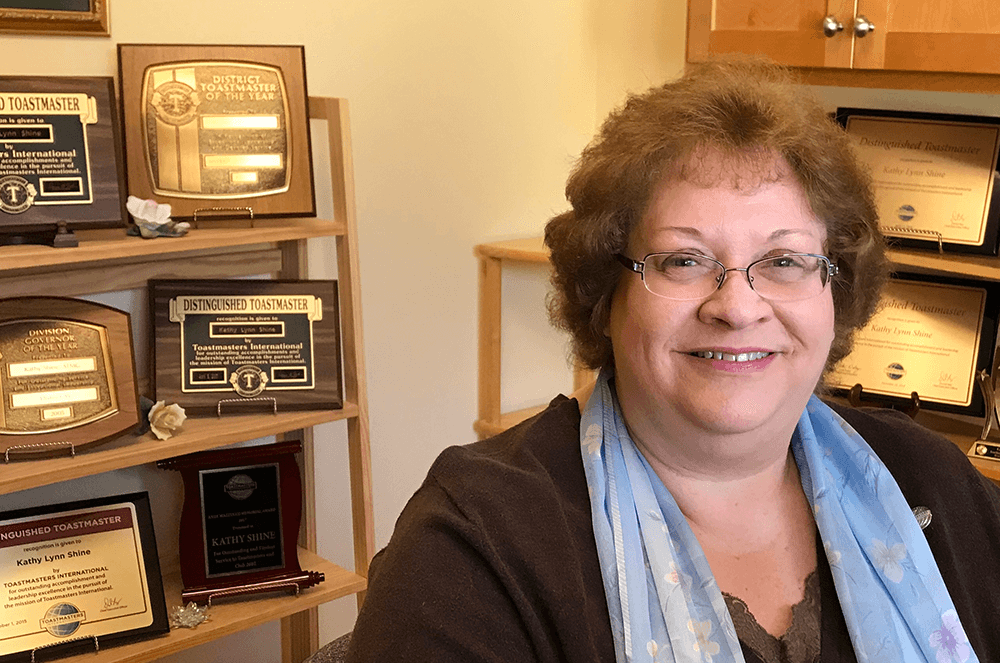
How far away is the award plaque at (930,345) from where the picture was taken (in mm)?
2469

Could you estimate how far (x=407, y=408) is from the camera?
293cm

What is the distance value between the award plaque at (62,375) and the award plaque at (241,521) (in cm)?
28

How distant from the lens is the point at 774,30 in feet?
7.78

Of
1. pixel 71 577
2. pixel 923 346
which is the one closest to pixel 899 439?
pixel 923 346

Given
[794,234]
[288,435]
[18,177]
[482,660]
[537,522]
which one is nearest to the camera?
[482,660]

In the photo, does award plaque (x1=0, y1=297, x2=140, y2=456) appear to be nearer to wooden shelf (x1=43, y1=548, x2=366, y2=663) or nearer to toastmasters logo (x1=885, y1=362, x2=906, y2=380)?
wooden shelf (x1=43, y1=548, x2=366, y2=663)

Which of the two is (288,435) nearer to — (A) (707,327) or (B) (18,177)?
→ (B) (18,177)

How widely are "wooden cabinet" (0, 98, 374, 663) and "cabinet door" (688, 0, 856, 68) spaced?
32.9 inches

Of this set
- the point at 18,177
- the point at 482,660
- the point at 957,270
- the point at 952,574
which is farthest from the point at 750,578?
the point at 18,177

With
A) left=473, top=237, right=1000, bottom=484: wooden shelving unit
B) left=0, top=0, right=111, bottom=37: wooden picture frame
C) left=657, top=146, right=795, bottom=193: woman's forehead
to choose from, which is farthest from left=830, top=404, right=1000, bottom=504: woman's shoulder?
left=0, top=0, right=111, bottom=37: wooden picture frame

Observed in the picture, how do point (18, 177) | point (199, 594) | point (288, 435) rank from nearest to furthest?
point (18, 177) < point (199, 594) < point (288, 435)

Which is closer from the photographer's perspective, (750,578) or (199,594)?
(750,578)

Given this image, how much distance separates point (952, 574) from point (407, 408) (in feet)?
5.58

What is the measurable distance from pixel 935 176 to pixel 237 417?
1.60 metres
